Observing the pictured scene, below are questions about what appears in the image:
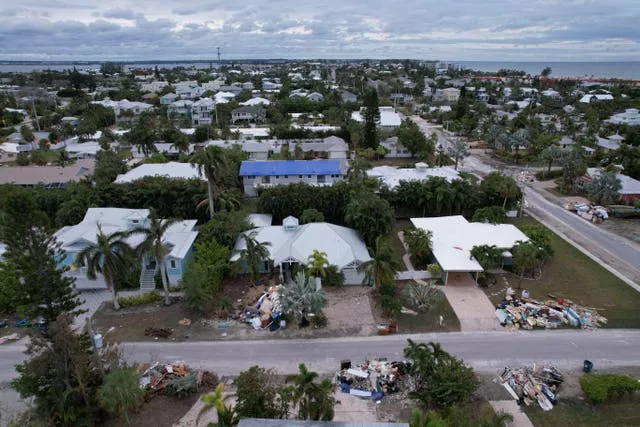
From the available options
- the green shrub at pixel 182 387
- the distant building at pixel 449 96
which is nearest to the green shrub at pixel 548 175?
the green shrub at pixel 182 387

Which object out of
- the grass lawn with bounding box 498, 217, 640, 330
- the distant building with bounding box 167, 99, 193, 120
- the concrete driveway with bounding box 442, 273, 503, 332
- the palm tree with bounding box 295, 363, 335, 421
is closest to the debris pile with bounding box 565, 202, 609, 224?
the grass lawn with bounding box 498, 217, 640, 330

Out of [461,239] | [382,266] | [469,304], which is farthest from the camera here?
[461,239]

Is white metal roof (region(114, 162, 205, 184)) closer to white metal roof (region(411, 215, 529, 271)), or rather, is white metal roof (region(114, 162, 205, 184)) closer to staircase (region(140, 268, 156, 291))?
staircase (region(140, 268, 156, 291))

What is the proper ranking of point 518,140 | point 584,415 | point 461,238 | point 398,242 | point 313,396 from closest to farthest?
point 313,396 < point 584,415 < point 461,238 < point 398,242 < point 518,140

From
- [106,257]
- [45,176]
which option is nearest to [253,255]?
[106,257]

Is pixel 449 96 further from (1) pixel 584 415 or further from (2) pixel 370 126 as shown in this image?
(1) pixel 584 415

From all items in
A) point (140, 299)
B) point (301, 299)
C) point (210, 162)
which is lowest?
point (140, 299)
